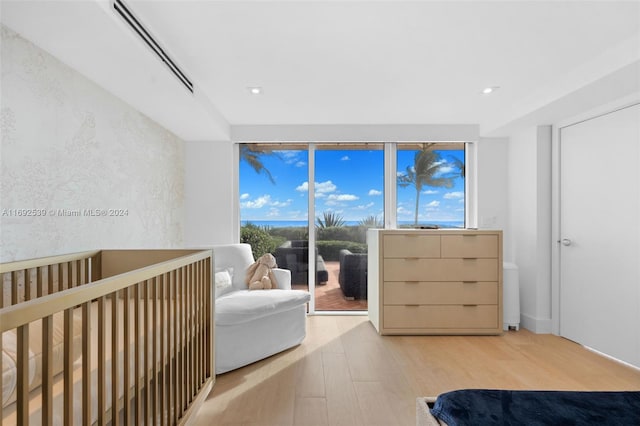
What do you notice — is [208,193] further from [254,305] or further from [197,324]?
[197,324]

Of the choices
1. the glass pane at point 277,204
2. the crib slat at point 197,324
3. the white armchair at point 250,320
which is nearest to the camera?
the crib slat at point 197,324

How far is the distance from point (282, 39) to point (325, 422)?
2177 mm

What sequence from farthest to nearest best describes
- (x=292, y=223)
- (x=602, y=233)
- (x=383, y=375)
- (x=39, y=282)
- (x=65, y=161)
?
(x=292, y=223), (x=602, y=233), (x=383, y=375), (x=65, y=161), (x=39, y=282)

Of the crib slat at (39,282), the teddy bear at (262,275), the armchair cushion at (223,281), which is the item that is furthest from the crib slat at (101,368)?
the teddy bear at (262,275)

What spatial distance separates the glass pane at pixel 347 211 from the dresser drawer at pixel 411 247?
69 cm

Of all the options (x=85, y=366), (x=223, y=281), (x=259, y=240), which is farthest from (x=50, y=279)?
(x=259, y=240)

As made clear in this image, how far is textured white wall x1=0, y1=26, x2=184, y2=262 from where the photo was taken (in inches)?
62.6

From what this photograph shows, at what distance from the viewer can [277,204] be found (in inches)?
155

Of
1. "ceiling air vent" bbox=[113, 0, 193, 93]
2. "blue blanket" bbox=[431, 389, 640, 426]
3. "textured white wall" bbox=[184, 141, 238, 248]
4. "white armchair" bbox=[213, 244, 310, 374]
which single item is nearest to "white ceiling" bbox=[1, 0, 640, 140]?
"ceiling air vent" bbox=[113, 0, 193, 93]

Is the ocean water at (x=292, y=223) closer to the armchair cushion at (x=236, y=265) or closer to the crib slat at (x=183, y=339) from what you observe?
the armchair cushion at (x=236, y=265)

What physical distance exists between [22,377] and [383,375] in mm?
2136

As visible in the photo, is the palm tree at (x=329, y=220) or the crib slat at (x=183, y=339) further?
the palm tree at (x=329, y=220)

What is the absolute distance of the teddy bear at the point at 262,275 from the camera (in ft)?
10.5

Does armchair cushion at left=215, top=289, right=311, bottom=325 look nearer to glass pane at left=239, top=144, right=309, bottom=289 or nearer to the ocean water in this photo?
glass pane at left=239, top=144, right=309, bottom=289
